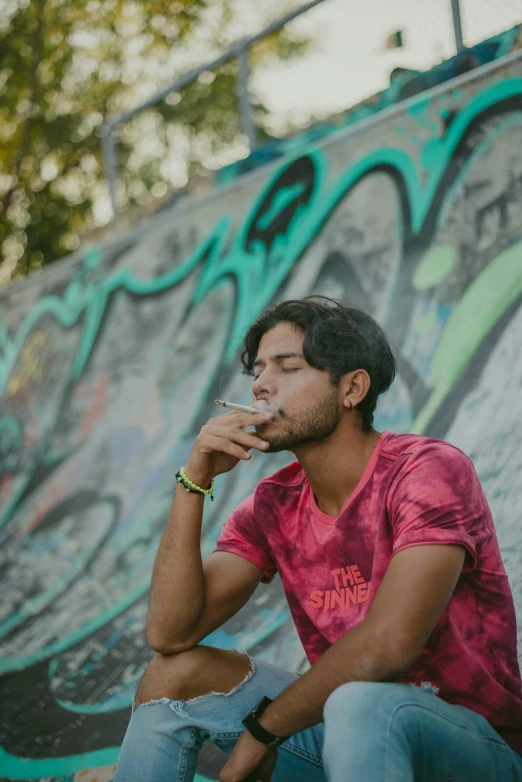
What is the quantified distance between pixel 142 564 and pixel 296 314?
296 centimetres

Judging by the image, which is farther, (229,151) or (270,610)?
(229,151)

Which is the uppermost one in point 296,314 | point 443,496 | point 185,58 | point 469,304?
point 185,58

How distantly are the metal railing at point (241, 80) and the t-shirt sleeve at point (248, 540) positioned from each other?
4.44 metres

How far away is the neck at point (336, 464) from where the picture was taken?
253 centimetres

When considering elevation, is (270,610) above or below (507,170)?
below

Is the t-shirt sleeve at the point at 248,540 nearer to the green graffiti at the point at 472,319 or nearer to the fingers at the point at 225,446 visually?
the fingers at the point at 225,446

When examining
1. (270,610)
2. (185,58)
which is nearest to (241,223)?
(270,610)

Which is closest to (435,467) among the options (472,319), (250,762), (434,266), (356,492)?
(356,492)

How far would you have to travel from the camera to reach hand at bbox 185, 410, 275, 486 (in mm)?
2592

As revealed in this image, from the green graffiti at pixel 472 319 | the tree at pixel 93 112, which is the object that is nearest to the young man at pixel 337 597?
the green graffiti at pixel 472 319

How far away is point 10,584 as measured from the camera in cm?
579

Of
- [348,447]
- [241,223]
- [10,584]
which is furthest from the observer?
[241,223]

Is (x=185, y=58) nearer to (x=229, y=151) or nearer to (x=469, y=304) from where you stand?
(x=229, y=151)

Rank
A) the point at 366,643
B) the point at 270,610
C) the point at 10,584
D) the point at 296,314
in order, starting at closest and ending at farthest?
the point at 366,643 → the point at 296,314 → the point at 270,610 → the point at 10,584
